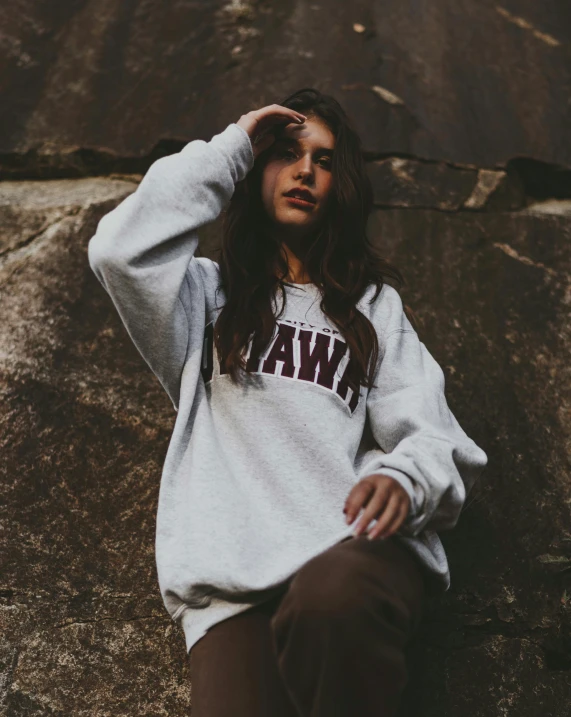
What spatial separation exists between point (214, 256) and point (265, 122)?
0.85 meters

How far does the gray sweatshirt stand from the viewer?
1470mm

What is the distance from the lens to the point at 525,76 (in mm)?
3264

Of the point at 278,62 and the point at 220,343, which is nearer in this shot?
the point at 220,343

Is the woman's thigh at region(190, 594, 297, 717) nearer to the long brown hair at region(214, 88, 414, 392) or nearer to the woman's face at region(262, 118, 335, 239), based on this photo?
the long brown hair at region(214, 88, 414, 392)

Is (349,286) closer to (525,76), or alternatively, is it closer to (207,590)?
(207,590)

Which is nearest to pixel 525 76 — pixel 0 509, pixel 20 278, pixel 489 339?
pixel 489 339

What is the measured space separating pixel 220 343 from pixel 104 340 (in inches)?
32.8

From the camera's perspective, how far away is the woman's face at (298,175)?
193 cm

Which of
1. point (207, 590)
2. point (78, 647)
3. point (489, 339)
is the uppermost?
point (207, 590)

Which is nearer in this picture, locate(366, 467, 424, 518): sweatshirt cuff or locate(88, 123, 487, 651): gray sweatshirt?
locate(366, 467, 424, 518): sweatshirt cuff

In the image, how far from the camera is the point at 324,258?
1.94 m

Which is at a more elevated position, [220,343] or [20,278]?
[220,343]

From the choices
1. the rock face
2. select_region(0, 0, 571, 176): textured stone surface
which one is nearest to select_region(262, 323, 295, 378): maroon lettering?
the rock face

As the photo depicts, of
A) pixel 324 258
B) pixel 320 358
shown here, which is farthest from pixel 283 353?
pixel 324 258
